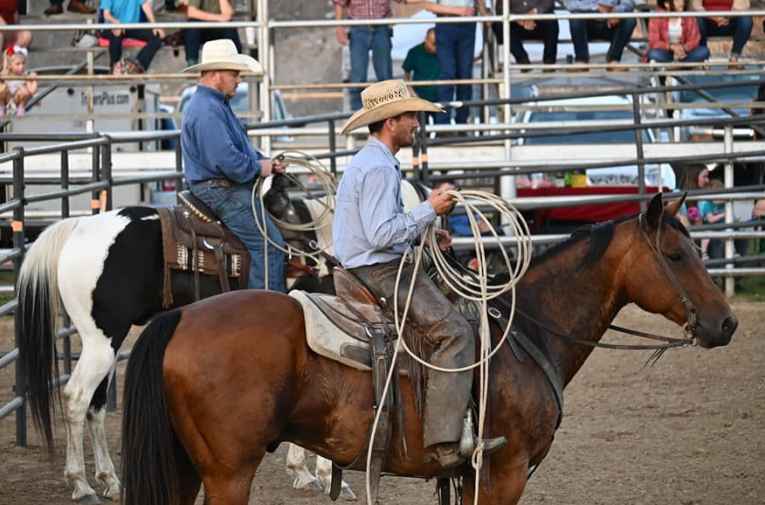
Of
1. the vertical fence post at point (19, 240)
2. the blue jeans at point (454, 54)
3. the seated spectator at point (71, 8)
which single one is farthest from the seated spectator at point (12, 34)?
the vertical fence post at point (19, 240)

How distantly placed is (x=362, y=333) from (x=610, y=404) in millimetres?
4491

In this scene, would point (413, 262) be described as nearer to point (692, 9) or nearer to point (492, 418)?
point (492, 418)

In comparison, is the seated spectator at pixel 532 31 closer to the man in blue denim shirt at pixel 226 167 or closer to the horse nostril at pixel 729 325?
the man in blue denim shirt at pixel 226 167

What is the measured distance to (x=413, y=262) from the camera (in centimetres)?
548

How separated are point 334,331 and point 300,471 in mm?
2596

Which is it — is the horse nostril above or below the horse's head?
below

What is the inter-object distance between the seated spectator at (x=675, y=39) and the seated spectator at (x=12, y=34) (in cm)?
642

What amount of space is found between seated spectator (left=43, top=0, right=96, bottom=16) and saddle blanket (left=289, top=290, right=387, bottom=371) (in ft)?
34.3

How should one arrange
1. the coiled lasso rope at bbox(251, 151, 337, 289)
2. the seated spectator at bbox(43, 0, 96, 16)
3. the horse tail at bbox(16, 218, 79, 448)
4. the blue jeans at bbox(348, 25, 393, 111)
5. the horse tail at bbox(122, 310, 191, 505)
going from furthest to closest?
the seated spectator at bbox(43, 0, 96, 16) < the blue jeans at bbox(348, 25, 393, 111) < the coiled lasso rope at bbox(251, 151, 337, 289) < the horse tail at bbox(16, 218, 79, 448) < the horse tail at bbox(122, 310, 191, 505)

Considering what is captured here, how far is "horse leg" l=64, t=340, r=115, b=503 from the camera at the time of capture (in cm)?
719

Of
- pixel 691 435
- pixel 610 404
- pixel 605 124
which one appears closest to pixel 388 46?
pixel 605 124

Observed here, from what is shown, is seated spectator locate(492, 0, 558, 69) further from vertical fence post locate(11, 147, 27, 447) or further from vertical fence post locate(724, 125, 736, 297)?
vertical fence post locate(11, 147, 27, 447)

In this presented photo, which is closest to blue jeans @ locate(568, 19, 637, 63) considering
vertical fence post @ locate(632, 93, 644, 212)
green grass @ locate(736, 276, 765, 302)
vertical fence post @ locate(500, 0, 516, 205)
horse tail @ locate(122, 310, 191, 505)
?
vertical fence post @ locate(500, 0, 516, 205)

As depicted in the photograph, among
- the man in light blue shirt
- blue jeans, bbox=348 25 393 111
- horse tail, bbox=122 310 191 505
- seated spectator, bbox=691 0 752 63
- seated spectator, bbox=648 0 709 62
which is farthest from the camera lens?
seated spectator, bbox=691 0 752 63
